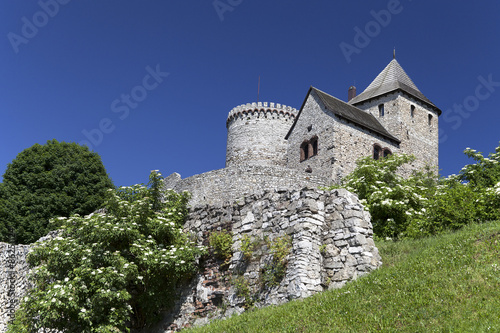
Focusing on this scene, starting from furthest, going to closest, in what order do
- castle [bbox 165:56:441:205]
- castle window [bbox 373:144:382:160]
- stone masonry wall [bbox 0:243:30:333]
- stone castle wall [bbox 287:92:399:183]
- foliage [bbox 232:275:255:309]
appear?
castle window [bbox 373:144:382:160] < stone castle wall [bbox 287:92:399:183] < castle [bbox 165:56:441:205] < stone masonry wall [bbox 0:243:30:333] < foliage [bbox 232:275:255:309]

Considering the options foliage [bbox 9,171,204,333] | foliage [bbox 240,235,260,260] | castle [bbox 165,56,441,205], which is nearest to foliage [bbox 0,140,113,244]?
castle [bbox 165,56,441,205]

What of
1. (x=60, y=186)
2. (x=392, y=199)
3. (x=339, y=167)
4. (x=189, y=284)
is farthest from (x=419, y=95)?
(x=189, y=284)

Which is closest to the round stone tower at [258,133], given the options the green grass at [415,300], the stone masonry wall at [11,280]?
the stone masonry wall at [11,280]

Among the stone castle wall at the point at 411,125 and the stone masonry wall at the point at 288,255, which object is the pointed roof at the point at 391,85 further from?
the stone masonry wall at the point at 288,255

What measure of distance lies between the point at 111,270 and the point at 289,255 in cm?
445

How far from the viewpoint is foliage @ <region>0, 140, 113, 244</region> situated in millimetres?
26922

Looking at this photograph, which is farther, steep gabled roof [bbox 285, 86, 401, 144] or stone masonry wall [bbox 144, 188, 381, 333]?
steep gabled roof [bbox 285, 86, 401, 144]

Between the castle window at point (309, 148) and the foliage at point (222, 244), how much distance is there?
804 inches

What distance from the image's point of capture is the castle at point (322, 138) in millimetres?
25750

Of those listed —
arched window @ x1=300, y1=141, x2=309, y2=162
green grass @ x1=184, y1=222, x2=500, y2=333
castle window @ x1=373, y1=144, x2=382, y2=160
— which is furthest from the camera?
arched window @ x1=300, y1=141, x2=309, y2=162

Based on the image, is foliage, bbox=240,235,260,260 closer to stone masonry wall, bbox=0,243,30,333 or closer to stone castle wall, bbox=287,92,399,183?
stone masonry wall, bbox=0,243,30,333

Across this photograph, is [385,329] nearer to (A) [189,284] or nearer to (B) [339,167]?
(A) [189,284]

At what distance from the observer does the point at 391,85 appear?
39.3 meters

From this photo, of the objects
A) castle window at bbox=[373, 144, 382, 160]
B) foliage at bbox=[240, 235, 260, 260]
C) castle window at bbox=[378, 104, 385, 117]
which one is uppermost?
castle window at bbox=[378, 104, 385, 117]
